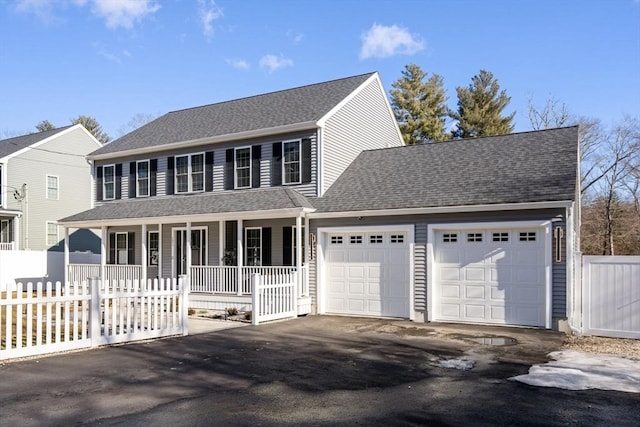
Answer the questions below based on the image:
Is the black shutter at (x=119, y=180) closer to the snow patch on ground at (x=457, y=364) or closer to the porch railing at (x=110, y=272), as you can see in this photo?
the porch railing at (x=110, y=272)

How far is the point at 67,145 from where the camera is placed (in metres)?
30.5

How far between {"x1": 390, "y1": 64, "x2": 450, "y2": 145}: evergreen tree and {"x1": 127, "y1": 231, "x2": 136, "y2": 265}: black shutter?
23129 mm

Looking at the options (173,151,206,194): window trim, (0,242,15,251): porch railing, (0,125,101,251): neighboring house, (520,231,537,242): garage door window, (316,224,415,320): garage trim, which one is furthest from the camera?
(0,242,15,251): porch railing

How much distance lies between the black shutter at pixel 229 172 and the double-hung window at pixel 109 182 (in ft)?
18.5

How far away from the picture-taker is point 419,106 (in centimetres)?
4044

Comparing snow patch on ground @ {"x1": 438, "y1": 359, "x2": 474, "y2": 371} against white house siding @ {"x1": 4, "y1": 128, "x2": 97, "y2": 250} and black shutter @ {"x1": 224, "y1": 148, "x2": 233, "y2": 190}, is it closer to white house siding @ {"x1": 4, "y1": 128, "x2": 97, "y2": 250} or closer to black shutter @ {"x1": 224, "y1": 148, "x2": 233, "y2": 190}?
black shutter @ {"x1": 224, "y1": 148, "x2": 233, "y2": 190}

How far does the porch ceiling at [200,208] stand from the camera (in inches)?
627

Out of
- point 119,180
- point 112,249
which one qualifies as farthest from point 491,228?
point 112,249

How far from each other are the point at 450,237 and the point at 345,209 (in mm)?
2929

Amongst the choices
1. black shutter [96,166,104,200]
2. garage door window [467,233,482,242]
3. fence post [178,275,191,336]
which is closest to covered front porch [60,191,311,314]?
black shutter [96,166,104,200]

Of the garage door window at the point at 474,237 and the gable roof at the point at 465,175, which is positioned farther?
the garage door window at the point at 474,237

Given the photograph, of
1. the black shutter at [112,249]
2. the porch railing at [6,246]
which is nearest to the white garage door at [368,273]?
the black shutter at [112,249]

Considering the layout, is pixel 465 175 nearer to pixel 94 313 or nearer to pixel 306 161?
pixel 306 161

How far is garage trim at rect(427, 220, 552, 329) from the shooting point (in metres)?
12.3
